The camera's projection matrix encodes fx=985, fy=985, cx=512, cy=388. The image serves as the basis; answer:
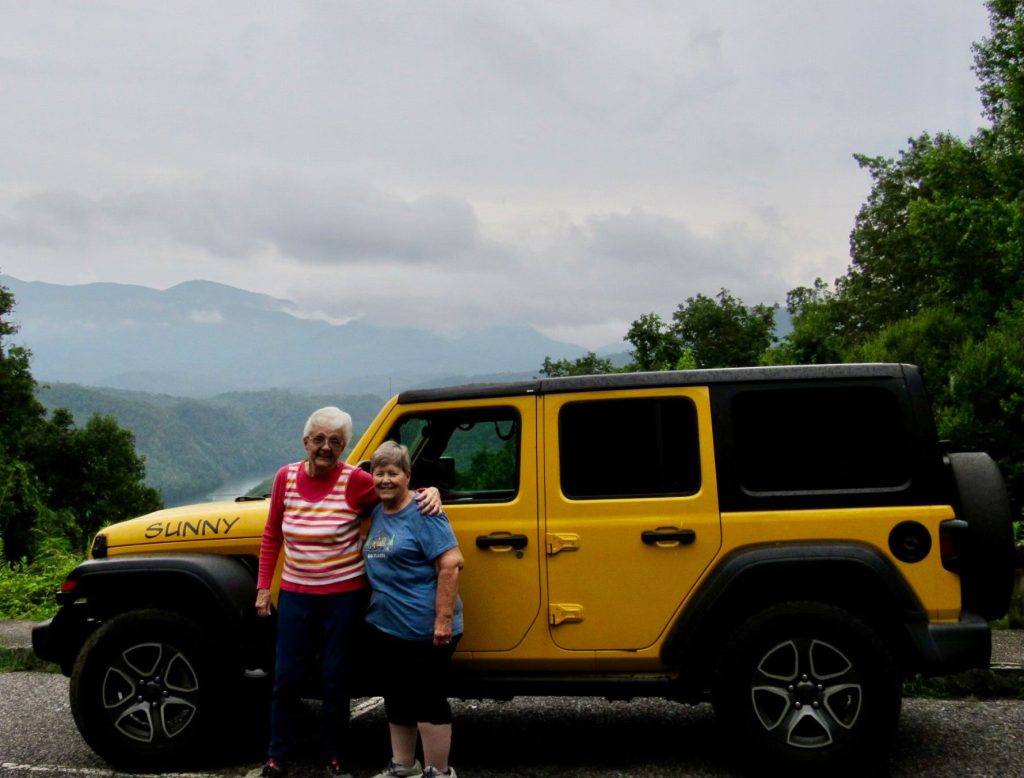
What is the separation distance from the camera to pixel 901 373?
4.55 m

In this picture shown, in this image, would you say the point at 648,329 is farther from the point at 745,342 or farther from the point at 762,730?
the point at 762,730

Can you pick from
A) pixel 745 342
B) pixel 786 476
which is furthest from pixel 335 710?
pixel 745 342

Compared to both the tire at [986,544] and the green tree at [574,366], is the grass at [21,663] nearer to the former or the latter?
the tire at [986,544]

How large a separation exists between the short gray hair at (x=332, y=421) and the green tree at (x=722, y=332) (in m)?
53.3

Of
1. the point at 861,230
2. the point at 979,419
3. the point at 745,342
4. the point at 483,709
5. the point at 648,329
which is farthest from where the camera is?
the point at 745,342

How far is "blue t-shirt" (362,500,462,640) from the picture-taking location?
4.25 meters

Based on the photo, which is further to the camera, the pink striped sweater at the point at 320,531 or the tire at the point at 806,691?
the pink striped sweater at the point at 320,531

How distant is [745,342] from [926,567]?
55996 millimetres

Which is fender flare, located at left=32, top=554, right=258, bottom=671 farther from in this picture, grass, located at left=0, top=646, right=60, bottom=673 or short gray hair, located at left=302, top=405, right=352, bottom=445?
grass, located at left=0, top=646, right=60, bottom=673

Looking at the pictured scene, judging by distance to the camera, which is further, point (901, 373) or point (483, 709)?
point (483, 709)

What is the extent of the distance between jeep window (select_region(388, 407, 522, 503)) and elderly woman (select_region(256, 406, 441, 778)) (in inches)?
15.0

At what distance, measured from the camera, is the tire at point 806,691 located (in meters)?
4.32

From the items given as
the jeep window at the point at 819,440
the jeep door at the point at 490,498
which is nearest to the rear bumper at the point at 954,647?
the jeep window at the point at 819,440

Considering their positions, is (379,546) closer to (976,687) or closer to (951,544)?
(951,544)
